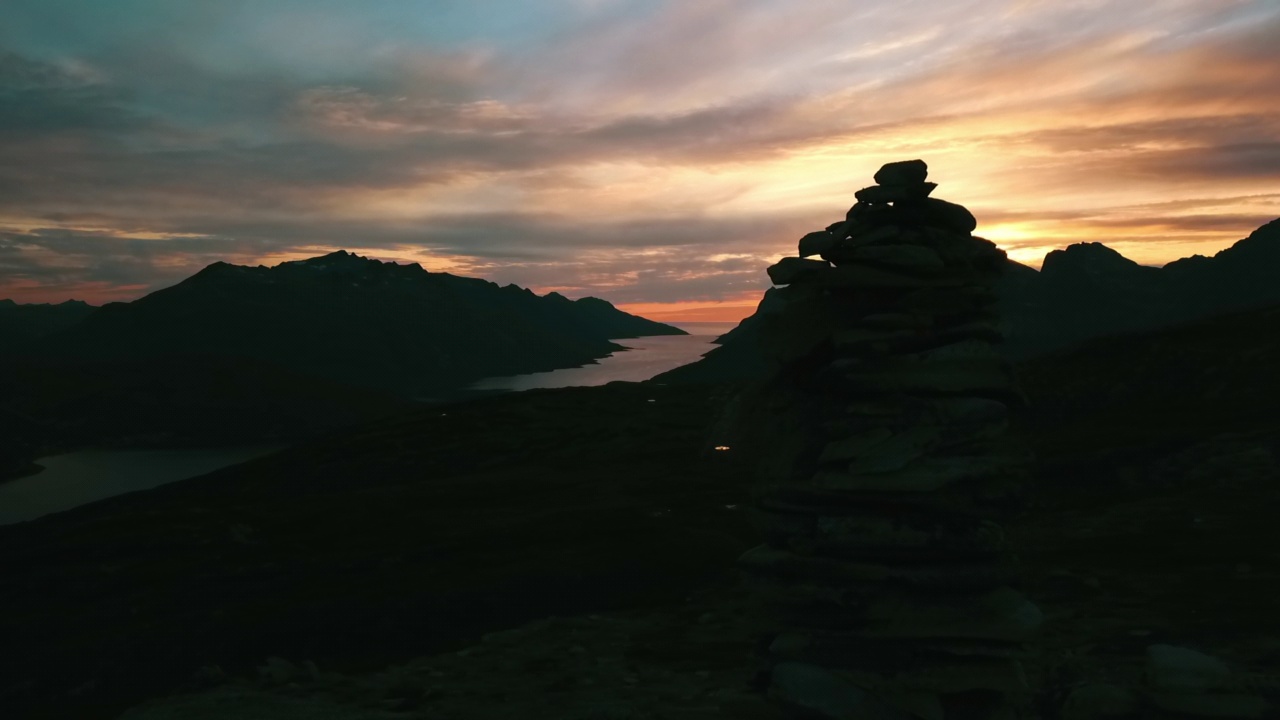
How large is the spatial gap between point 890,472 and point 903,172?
4989 mm

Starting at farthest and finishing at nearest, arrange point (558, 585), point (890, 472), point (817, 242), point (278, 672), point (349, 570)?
point (349, 570) → point (558, 585) → point (278, 672) → point (817, 242) → point (890, 472)

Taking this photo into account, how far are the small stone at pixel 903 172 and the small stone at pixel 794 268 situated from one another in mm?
1702

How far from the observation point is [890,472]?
15773mm

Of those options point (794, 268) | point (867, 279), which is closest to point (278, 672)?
point (794, 268)

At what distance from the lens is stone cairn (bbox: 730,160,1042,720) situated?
15.8 m

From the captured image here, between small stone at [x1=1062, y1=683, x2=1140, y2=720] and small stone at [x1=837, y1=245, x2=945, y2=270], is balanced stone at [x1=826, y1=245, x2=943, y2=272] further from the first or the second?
small stone at [x1=1062, y1=683, x2=1140, y2=720]

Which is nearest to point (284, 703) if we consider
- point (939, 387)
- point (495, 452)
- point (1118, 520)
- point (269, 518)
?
point (939, 387)

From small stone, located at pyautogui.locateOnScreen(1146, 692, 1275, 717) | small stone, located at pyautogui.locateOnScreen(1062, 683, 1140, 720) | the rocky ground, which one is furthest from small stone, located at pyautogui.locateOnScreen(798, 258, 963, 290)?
small stone, located at pyautogui.locateOnScreen(1146, 692, 1275, 717)

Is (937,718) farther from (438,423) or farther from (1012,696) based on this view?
(438,423)

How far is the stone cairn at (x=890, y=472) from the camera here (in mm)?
15844

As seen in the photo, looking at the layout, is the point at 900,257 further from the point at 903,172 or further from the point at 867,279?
the point at 903,172

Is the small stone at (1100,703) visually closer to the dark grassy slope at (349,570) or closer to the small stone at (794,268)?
the small stone at (794,268)

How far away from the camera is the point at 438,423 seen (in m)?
132

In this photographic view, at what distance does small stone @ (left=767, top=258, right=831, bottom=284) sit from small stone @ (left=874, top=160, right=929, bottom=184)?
1702 millimetres
